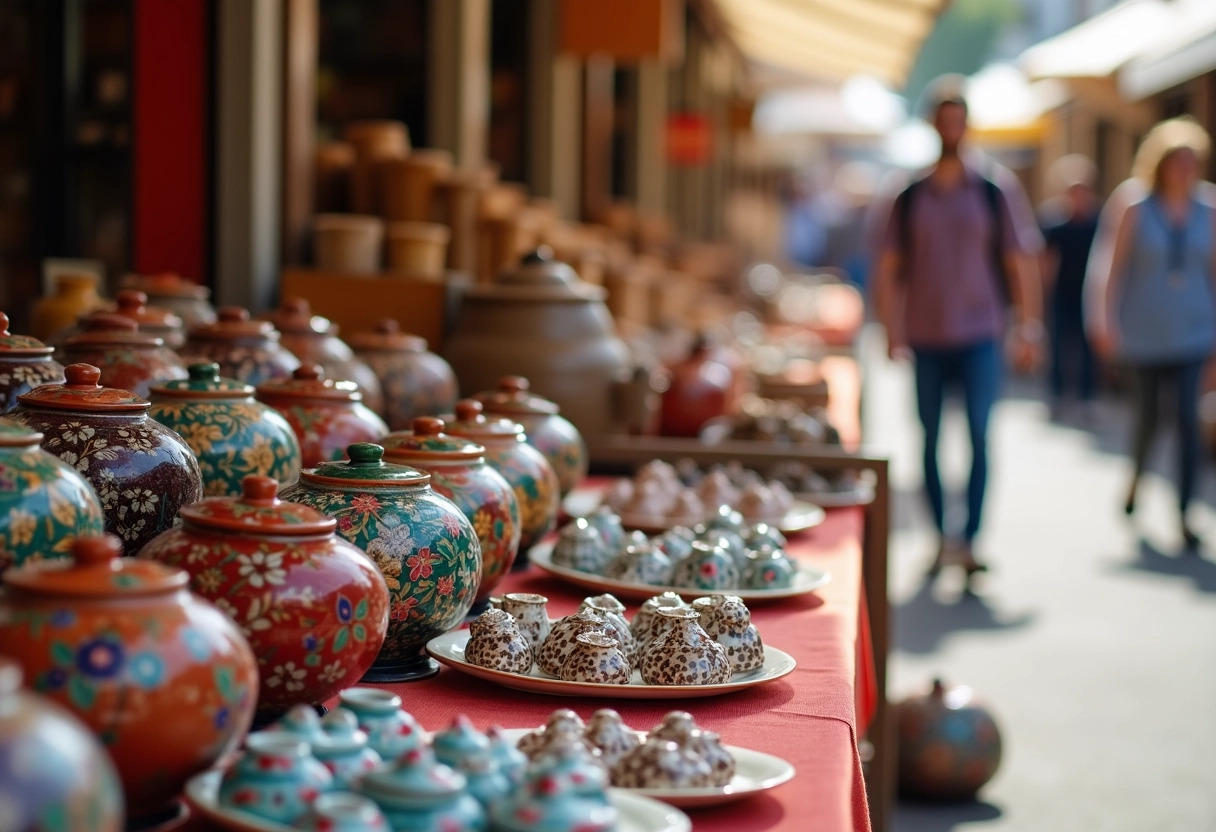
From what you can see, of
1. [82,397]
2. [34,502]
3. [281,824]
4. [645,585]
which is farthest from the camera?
[645,585]

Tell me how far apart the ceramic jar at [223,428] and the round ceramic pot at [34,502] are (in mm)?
325

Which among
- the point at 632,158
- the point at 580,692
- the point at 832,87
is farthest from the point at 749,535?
the point at 832,87

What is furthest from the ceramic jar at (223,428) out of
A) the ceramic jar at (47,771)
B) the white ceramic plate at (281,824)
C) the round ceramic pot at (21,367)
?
the ceramic jar at (47,771)

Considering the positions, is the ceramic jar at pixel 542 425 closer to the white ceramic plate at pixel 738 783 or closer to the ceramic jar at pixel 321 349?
the ceramic jar at pixel 321 349

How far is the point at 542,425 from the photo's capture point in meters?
2.08

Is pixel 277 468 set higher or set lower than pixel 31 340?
lower

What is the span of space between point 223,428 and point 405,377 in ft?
2.72

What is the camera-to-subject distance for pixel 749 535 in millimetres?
1877

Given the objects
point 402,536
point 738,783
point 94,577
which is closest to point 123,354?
point 402,536

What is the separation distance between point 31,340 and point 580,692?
650mm

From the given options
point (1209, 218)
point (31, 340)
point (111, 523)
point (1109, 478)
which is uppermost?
point (1209, 218)

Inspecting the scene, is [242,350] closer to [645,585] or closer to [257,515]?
[645,585]

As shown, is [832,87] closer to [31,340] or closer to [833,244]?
[833,244]

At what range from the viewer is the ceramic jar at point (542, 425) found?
6.73ft
